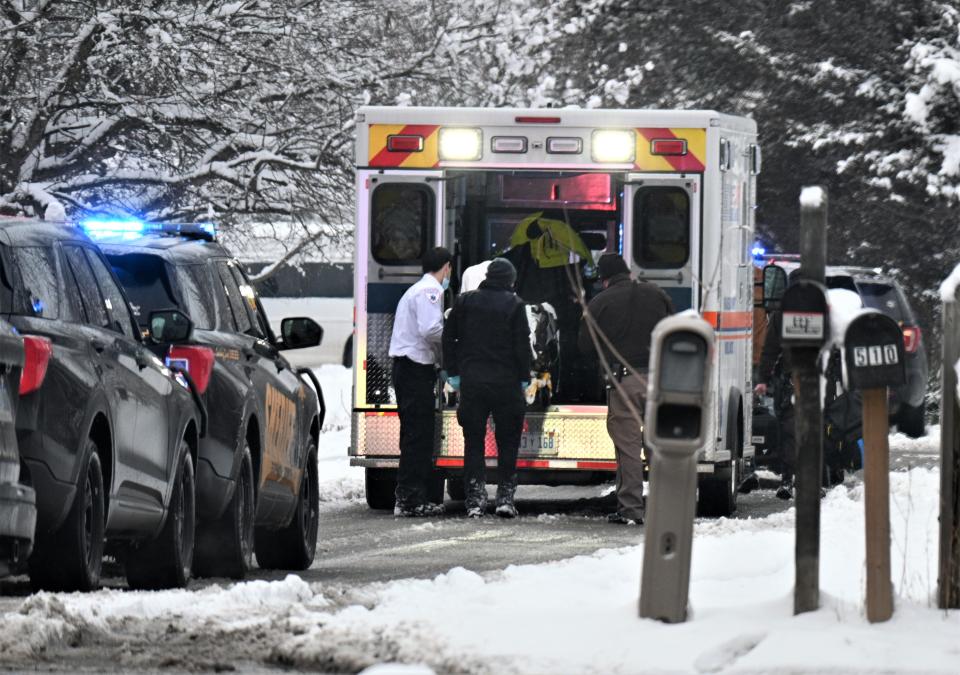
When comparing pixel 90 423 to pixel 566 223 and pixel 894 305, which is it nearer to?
pixel 566 223

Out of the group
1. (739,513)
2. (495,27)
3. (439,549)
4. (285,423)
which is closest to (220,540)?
(285,423)

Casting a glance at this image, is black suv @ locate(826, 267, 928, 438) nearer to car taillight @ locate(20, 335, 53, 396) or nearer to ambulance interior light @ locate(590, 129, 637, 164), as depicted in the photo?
ambulance interior light @ locate(590, 129, 637, 164)

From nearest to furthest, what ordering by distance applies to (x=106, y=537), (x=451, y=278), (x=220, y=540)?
(x=106, y=537)
(x=220, y=540)
(x=451, y=278)

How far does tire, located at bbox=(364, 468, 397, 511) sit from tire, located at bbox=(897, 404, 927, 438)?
8066 mm

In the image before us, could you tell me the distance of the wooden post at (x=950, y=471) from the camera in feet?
26.3

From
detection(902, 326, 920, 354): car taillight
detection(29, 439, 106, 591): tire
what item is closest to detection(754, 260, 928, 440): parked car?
detection(902, 326, 920, 354): car taillight

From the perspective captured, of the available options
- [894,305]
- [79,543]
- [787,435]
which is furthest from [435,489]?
[79,543]

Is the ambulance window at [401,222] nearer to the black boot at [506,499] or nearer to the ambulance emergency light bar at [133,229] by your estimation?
the black boot at [506,499]

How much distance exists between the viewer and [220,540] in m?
11.0

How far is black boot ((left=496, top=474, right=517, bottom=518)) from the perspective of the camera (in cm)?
1587

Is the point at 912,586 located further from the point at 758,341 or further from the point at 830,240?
the point at 830,240

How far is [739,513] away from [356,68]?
883 cm

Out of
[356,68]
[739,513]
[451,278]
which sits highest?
[356,68]

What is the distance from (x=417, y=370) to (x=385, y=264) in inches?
33.2
